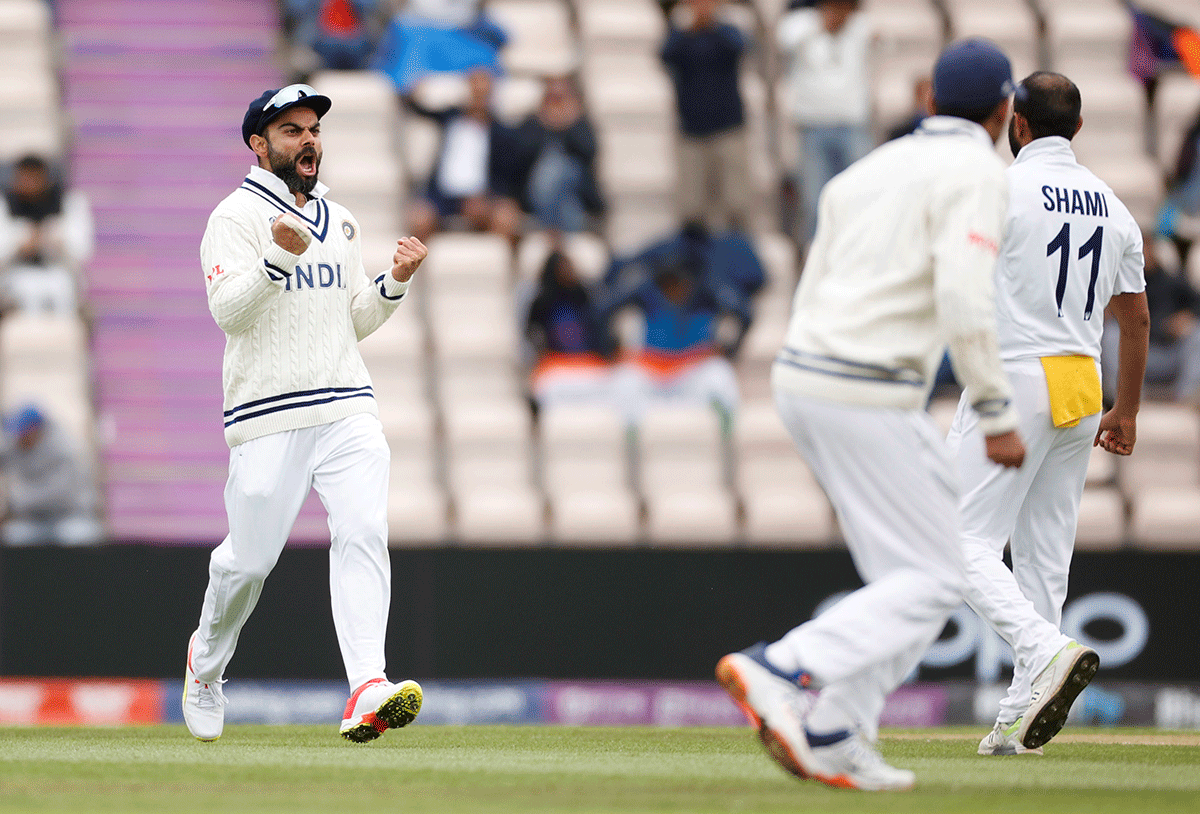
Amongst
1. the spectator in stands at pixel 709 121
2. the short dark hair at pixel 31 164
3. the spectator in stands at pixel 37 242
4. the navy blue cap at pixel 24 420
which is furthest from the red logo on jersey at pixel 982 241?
the short dark hair at pixel 31 164

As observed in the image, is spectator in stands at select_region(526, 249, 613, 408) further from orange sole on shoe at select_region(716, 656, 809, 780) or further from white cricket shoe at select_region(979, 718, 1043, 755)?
orange sole on shoe at select_region(716, 656, 809, 780)

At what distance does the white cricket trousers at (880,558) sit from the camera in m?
4.73

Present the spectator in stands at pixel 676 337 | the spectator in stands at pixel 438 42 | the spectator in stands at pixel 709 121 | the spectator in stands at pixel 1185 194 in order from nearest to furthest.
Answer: the spectator in stands at pixel 676 337 < the spectator in stands at pixel 709 121 < the spectator in stands at pixel 1185 194 < the spectator in stands at pixel 438 42

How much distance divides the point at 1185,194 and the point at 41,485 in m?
8.32

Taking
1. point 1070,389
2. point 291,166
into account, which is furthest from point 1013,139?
point 291,166

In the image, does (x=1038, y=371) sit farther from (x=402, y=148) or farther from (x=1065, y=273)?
(x=402, y=148)

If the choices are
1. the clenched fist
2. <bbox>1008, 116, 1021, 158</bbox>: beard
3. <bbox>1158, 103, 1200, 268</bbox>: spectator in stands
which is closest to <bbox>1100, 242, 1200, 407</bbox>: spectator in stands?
<bbox>1158, 103, 1200, 268</bbox>: spectator in stands

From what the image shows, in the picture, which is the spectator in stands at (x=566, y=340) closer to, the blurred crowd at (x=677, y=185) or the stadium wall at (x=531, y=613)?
the blurred crowd at (x=677, y=185)

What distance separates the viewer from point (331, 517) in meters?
6.20

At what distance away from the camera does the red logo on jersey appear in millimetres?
4688

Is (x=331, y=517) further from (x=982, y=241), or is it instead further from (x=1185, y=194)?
(x=1185, y=194)

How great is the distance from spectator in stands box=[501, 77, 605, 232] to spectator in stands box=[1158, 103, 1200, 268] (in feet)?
13.4

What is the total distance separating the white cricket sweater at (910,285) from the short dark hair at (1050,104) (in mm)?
1330

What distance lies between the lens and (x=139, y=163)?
1324 cm
